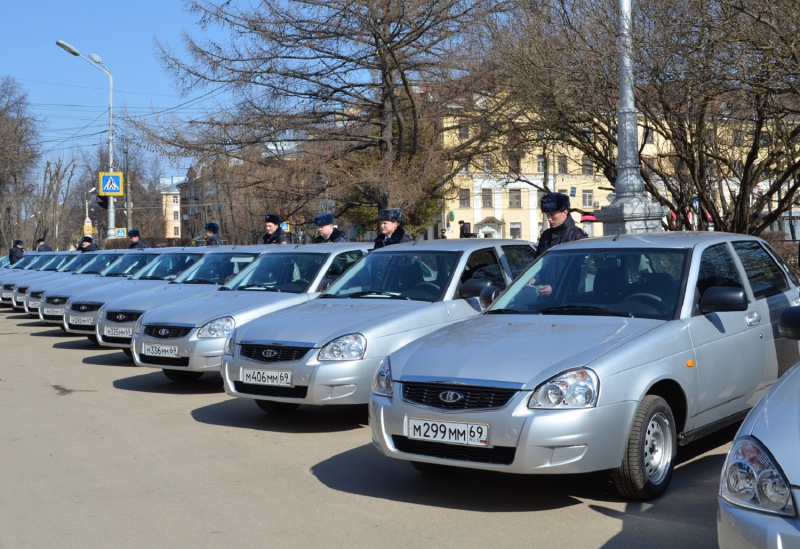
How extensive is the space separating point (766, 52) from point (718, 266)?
5.54 metres

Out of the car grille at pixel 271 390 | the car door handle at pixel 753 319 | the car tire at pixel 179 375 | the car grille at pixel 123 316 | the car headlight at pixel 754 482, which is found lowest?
the car tire at pixel 179 375

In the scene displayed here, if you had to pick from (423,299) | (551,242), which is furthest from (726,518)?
(551,242)

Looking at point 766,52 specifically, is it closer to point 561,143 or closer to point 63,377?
point 561,143

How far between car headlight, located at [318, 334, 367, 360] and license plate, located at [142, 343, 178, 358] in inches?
112

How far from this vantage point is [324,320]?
26.1ft

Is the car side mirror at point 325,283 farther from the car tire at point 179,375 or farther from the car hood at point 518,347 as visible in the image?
the car hood at point 518,347

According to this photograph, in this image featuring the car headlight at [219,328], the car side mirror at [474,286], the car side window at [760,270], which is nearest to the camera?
the car side window at [760,270]

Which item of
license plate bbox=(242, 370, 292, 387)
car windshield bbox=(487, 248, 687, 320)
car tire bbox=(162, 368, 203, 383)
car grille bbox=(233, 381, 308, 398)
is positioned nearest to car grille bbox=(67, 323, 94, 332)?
car tire bbox=(162, 368, 203, 383)

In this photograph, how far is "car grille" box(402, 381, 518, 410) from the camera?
516 cm

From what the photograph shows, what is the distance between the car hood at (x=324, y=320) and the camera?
7676mm

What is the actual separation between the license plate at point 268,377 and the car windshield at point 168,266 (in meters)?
7.75

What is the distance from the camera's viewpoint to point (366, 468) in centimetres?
646

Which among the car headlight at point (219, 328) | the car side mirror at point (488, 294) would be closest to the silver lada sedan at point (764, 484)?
the car side mirror at point (488, 294)

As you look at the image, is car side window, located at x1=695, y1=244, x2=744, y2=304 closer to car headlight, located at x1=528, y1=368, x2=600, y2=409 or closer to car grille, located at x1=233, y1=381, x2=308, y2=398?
car headlight, located at x1=528, y1=368, x2=600, y2=409
